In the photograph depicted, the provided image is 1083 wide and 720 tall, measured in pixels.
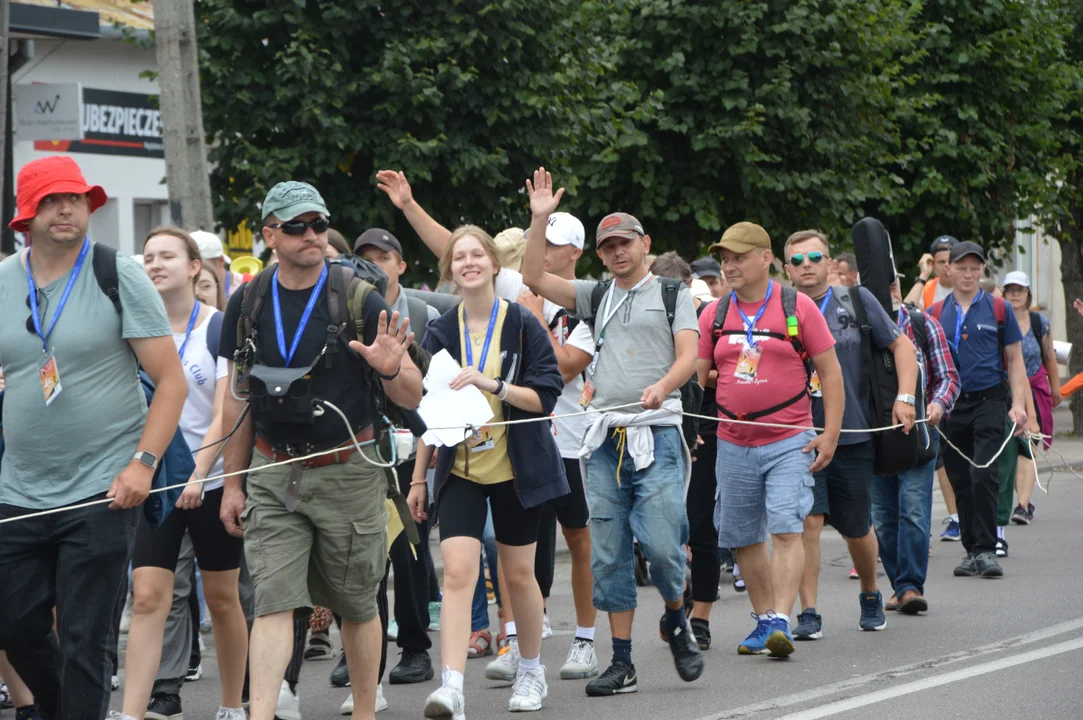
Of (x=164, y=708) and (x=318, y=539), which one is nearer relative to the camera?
(x=318, y=539)

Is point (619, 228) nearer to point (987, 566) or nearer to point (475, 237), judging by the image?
point (475, 237)

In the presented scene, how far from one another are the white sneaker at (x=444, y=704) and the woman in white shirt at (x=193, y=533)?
2.56 feet

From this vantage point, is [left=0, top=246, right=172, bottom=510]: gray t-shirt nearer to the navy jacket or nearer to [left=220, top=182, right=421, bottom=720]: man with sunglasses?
[left=220, top=182, right=421, bottom=720]: man with sunglasses

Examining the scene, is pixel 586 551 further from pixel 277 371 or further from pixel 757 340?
pixel 277 371

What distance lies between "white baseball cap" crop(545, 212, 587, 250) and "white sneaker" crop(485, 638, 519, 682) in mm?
1898

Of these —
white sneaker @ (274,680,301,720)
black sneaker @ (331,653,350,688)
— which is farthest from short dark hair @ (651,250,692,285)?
white sneaker @ (274,680,301,720)

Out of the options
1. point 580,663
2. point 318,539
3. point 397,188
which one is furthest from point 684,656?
point 397,188

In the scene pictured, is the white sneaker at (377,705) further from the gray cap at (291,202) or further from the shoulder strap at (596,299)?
the gray cap at (291,202)

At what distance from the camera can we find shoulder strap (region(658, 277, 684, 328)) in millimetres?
7191

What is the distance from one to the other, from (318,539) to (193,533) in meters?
0.89

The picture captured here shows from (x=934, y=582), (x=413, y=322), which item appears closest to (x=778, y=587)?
(x=413, y=322)

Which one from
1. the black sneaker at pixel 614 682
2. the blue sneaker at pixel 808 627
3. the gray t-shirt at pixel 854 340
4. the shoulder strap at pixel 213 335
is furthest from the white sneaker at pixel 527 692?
the gray t-shirt at pixel 854 340

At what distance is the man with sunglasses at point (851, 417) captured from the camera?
28.0ft

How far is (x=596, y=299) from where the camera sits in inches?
291
